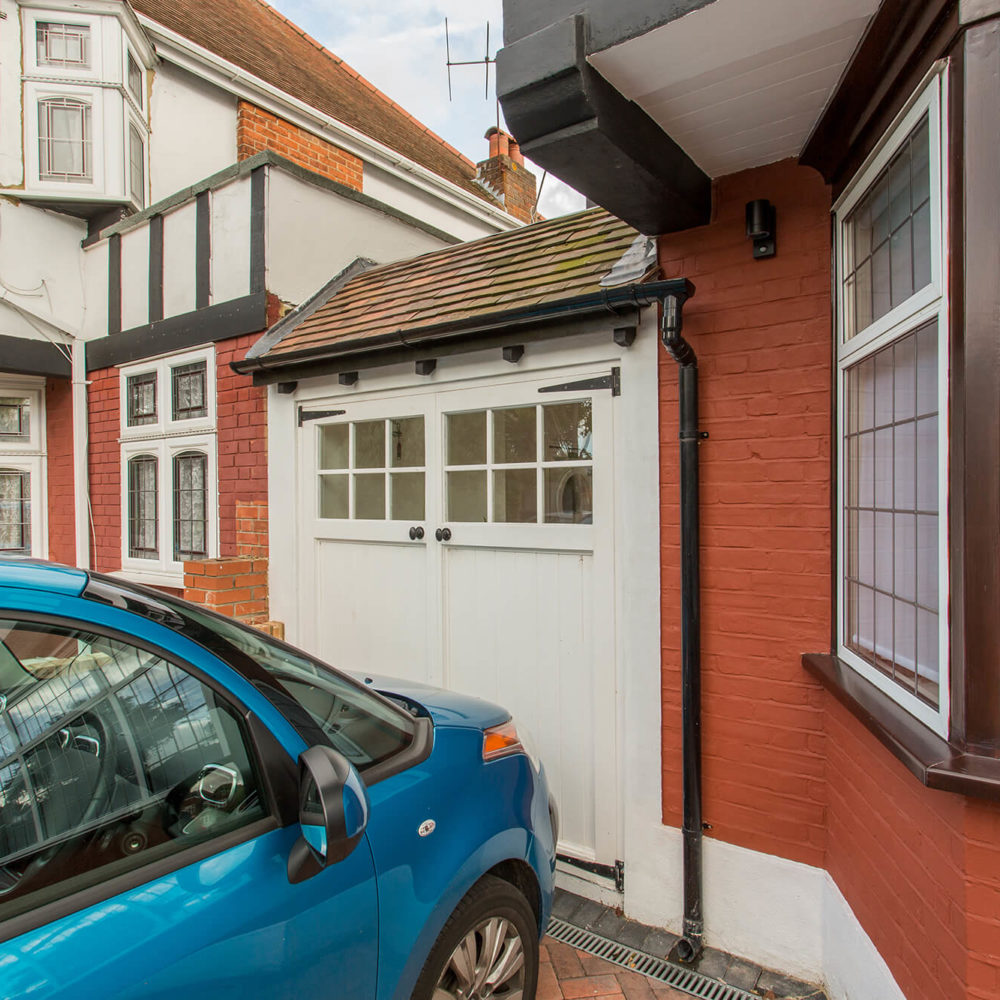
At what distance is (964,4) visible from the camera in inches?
64.2

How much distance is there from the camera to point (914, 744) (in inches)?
70.4

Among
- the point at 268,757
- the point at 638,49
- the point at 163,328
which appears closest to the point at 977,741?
the point at 268,757

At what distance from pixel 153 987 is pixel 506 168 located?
12.5 m

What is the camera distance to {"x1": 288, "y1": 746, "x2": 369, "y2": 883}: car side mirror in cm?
140

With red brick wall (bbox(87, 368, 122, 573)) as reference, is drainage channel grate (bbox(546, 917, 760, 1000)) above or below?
below

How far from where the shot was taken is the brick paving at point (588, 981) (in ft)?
8.55

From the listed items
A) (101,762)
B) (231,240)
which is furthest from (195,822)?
(231,240)

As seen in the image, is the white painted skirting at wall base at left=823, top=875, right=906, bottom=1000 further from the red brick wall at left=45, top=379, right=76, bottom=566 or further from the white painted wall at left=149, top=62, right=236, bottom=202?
the white painted wall at left=149, top=62, right=236, bottom=202

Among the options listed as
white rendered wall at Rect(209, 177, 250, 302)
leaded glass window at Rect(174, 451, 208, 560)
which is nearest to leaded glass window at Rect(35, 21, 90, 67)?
white rendered wall at Rect(209, 177, 250, 302)

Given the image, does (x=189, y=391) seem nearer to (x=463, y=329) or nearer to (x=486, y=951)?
(x=463, y=329)

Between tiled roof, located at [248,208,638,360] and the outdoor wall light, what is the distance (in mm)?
726

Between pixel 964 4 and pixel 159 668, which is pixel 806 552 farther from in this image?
pixel 159 668

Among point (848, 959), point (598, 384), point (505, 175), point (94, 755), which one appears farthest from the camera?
point (505, 175)

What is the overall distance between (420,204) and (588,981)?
913 centimetres
